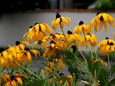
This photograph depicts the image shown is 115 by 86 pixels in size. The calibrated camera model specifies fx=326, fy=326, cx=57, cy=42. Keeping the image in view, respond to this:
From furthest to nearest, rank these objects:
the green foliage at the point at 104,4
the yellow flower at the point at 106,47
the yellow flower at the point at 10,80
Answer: the green foliage at the point at 104,4 → the yellow flower at the point at 106,47 → the yellow flower at the point at 10,80

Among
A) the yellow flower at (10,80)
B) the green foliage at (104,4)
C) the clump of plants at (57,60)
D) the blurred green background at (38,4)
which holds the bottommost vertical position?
the yellow flower at (10,80)

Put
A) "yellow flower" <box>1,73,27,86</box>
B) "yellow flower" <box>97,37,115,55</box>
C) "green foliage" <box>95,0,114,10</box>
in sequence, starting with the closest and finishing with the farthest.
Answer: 1. "yellow flower" <box>1,73,27,86</box>
2. "yellow flower" <box>97,37,115,55</box>
3. "green foliage" <box>95,0,114,10</box>

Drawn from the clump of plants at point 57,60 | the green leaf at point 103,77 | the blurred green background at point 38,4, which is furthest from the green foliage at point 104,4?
the green leaf at point 103,77

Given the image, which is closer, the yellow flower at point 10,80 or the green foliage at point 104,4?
the yellow flower at point 10,80

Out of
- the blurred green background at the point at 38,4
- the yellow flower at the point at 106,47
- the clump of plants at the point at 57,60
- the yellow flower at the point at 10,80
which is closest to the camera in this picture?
the clump of plants at the point at 57,60

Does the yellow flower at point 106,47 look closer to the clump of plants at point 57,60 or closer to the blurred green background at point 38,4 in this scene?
the clump of plants at point 57,60

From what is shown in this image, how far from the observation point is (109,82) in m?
2.55

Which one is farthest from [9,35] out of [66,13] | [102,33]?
[102,33]

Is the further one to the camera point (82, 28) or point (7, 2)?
point (7, 2)

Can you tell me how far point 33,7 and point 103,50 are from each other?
11.5 meters

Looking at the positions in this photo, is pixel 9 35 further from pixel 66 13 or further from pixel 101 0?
pixel 101 0

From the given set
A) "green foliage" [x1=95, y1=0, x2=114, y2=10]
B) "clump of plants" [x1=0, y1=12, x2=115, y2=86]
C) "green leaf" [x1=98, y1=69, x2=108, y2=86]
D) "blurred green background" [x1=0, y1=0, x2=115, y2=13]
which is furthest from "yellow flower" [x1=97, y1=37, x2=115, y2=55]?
"green foliage" [x1=95, y1=0, x2=114, y2=10]

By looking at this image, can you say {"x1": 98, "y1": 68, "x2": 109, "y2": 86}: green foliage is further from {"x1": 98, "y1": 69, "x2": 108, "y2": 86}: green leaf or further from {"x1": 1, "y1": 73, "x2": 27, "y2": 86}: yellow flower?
{"x1": 1, "y1": 73, "x2": 27, "y2": 86}: yellow flower

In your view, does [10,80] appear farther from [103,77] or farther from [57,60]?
[103,77]
